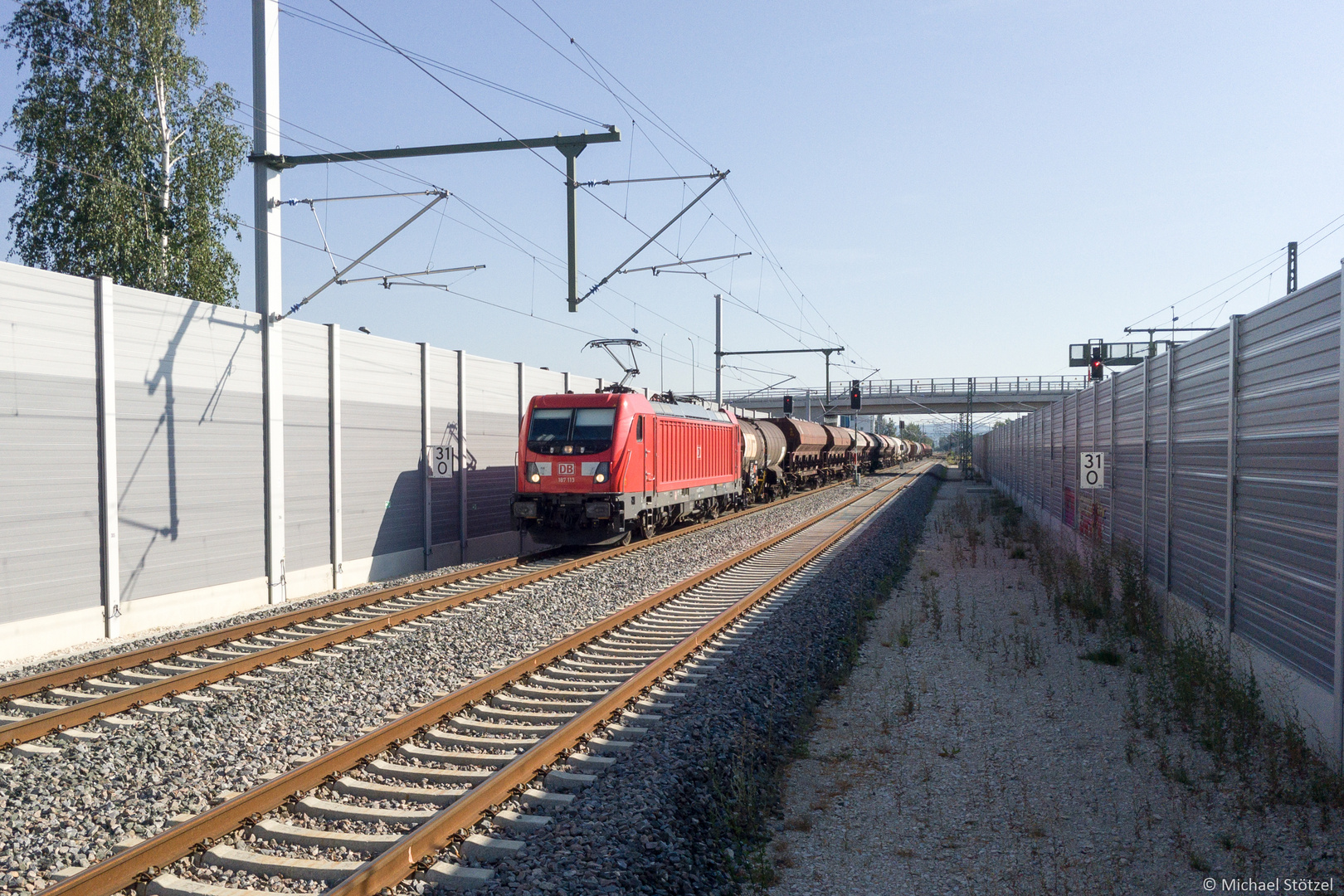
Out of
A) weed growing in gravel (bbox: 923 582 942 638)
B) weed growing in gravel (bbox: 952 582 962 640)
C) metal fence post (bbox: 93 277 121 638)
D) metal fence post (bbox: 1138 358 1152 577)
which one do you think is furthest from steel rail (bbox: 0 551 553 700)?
metal fence post (bbox: 1138 358 1152 577)

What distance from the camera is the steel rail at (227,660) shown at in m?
6.46

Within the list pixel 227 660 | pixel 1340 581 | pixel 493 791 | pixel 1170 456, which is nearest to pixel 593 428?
pixel 227 660

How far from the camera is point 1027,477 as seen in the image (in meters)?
27.0

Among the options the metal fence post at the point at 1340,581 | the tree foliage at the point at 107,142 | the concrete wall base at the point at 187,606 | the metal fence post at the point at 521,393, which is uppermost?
the tree foliage at the point at 107,142

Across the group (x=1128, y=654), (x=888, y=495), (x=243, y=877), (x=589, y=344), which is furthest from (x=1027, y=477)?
(x=243, y=877)

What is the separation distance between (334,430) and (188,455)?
262 cm

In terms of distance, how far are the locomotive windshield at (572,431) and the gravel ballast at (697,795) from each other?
315 inches

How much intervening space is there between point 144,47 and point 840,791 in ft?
84.6

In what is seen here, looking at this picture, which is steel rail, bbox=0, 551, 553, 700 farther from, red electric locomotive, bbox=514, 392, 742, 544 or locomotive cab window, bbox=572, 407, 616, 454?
locomotive cab window, bbox=572, 407, 616, 454

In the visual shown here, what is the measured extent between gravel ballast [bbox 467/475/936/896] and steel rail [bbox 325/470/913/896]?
14.3 inches

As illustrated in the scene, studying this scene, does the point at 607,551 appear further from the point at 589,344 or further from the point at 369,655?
the point at 369,655

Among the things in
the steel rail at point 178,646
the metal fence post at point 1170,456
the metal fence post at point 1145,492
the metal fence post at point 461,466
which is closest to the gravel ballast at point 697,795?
the metal fence post at point 1170,456

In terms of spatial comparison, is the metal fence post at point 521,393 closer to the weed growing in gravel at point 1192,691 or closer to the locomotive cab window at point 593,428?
the locomotive cab window at point 593,428

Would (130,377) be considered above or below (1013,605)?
above
